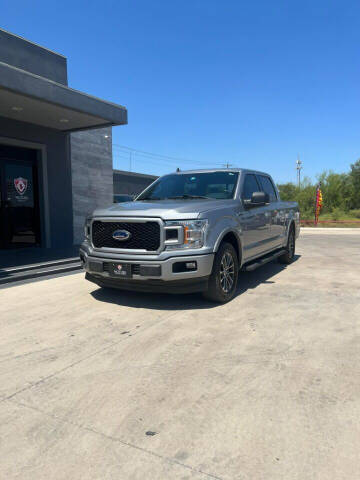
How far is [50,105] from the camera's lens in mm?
7887

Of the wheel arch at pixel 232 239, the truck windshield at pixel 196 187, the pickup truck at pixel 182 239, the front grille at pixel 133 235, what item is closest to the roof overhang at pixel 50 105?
the truck windshield at pixel 196 187

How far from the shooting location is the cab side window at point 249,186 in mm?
6062

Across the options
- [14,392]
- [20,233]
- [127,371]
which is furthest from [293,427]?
[20,233]

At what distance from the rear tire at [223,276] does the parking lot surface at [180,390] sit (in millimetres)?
168

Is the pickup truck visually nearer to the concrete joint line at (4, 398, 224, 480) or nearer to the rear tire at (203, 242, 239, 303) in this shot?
the rear tire at (203, 242, 239, 303)

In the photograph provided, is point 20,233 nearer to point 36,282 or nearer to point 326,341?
point 36,282

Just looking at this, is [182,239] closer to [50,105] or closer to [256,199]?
[256,199]

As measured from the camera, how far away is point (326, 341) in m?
3.71

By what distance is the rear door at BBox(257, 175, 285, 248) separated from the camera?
7034 millimetres

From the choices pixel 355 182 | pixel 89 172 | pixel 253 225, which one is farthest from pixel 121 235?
pixel 355 182

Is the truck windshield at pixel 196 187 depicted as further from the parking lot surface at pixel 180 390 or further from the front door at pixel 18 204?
the front door at pixel 18 204

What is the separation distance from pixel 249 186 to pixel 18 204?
645cm

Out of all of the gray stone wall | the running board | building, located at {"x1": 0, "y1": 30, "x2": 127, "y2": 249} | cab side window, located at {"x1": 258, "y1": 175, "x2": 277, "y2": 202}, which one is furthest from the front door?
the running board

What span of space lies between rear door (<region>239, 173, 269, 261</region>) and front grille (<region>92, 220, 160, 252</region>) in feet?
5.22
